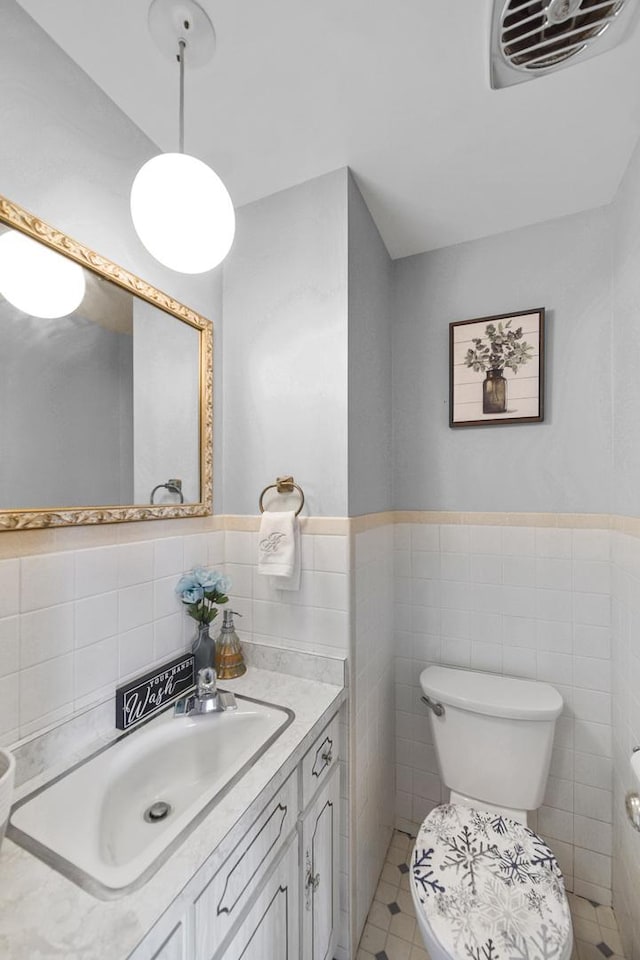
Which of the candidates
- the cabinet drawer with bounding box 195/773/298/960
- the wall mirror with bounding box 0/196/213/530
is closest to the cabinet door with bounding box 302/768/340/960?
the cabinet drawer with bounding box 195/773/298/960

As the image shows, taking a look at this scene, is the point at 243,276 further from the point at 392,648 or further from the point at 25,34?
the point at 392,648

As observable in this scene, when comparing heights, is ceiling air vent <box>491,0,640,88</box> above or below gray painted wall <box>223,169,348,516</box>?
above

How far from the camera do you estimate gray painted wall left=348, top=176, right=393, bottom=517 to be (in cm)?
131

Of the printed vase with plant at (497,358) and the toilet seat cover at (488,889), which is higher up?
the printed vase with plant at (497,358)

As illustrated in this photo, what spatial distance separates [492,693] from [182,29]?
6.73 feet

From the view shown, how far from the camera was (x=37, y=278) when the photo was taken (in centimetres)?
89

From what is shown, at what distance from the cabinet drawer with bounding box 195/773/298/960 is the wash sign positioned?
1.41 ft

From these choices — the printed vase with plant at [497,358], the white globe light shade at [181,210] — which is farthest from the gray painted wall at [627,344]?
the white globe light shade at [181,210]

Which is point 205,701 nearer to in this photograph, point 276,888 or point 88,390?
point 276,888

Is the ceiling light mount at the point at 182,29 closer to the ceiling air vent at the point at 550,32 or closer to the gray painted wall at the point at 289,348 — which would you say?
the gray painted wall at the point at 289,348

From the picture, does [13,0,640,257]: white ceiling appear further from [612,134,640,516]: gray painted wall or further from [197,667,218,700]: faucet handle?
[197,667,218,700]: faucet handle

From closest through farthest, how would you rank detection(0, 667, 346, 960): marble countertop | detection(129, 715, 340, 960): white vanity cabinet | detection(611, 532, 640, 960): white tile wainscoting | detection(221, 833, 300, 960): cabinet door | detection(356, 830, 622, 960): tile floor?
detection(0, 667, 346, 960): marble countertop, detection(129, 715, 340, 960): white vanity cabinet, detection(221, 833, 300, 960): cabinet door, detection(611, 532, 640, 960): white tile wainscoting, detection(356, 830, 622, 960): tile floor

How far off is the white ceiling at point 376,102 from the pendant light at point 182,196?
0.04m

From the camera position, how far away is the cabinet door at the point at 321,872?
1.02m
